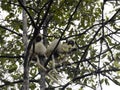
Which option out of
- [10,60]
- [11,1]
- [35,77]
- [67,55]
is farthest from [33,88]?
[11,1]

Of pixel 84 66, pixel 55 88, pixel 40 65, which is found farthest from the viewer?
pixel 84 66

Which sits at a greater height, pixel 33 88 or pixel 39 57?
pixel 39 57

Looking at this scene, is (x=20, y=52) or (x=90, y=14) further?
(x=20, y=52)

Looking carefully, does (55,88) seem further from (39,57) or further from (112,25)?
(112,25)

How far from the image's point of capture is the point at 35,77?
8.24 m

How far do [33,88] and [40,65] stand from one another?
1.78 meters

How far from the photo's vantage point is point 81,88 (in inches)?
310

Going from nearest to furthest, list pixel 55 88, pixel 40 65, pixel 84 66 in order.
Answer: pixel 40 65 → pixel 55 88 → pixel 84 66

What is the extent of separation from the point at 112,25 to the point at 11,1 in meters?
2.14


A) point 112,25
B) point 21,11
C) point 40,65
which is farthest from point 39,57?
point 112,25

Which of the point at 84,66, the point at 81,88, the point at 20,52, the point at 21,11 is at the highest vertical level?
the point at 21,11

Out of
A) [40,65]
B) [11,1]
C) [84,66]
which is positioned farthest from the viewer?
[84,66]

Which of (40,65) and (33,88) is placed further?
(33,88)

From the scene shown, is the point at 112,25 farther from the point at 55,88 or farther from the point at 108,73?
the point at 55,88
